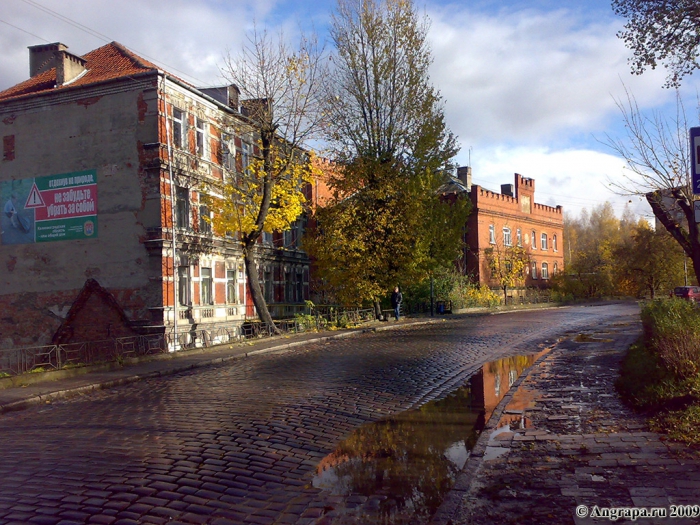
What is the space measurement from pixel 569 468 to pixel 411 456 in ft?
5.99

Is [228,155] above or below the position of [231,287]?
above

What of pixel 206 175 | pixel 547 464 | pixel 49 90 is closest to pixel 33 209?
pixel 49 90

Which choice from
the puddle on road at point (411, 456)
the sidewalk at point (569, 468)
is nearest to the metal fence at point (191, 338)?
the puddle on road at point (411, 456)

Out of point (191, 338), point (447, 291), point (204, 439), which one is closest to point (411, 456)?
point (204, 439)

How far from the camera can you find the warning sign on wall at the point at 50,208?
94.4 ft

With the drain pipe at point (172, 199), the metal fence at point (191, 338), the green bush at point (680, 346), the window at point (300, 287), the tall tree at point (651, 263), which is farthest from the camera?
the tall tree at point (651, 263)

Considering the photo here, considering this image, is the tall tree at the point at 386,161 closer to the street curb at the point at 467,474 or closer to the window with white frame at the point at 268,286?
the window with white frame at the point at 268,286

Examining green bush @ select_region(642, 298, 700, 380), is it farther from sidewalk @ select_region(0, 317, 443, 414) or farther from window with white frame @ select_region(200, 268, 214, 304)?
window with white frame @ select_region(200, 268, 214, 304)

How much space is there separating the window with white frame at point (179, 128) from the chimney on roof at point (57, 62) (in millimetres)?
5872

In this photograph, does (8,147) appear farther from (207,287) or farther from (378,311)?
(378,311)

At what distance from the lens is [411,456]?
7.16 metres

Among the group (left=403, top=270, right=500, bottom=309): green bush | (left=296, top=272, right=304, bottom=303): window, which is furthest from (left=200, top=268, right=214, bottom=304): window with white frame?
(left=403, top=270, right=500, bottom=309): green bush

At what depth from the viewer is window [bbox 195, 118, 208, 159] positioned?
30359mm

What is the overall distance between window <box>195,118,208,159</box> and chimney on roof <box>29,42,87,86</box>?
651 centimetres
